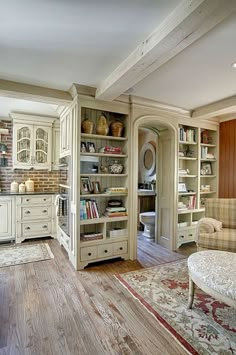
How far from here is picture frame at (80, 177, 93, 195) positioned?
306 cm

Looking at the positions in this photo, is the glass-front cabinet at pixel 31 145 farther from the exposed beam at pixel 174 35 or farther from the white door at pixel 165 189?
the exposed beam at pixel 174 35

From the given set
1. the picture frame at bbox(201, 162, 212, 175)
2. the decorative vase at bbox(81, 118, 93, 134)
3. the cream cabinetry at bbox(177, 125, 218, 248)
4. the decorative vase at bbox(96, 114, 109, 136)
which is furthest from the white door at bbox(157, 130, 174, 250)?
the decorative vase at bbox(81, 118, 93, 134)

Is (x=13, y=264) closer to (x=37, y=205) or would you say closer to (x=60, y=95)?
(x=37, y=205)

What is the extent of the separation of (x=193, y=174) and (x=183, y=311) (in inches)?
107

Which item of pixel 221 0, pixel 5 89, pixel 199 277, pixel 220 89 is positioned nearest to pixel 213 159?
pixel 220 89

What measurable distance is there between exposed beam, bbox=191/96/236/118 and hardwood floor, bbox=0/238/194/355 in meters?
2.77

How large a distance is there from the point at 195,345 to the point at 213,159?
3.51m

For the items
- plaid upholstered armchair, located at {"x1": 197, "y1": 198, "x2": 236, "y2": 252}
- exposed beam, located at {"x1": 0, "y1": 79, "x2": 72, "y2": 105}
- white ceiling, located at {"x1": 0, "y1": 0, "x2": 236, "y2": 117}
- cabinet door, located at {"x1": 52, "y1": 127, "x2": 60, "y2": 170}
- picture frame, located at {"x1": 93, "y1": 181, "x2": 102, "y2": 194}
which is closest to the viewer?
white ceiling, located at {"x1": 0, "y1": 0, "x2": 236, "y2": 117}

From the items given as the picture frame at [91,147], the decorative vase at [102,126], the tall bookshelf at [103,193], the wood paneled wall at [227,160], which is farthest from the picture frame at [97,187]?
the wood paneled wall at [227,160]

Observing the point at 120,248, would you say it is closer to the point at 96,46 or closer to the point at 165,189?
the point at 165,189

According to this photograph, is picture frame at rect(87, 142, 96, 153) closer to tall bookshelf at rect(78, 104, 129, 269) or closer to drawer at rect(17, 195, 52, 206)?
tall bookshelf at rect(78, 104, 129, 269)

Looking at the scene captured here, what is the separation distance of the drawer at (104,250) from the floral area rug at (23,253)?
82cm

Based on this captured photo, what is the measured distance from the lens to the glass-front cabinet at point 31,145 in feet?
13.9

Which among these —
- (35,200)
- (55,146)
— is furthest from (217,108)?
(35,200)
